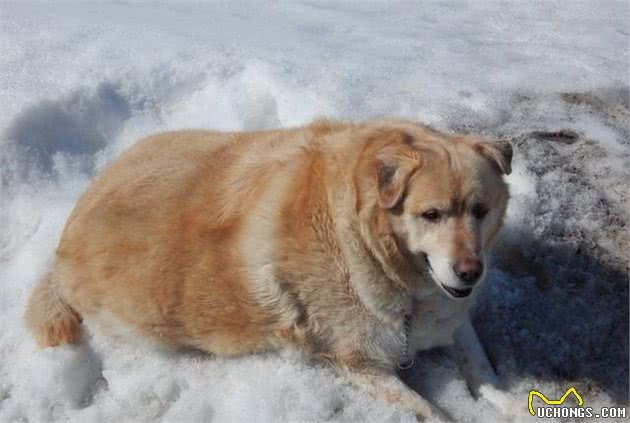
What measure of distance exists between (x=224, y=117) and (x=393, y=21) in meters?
2.63

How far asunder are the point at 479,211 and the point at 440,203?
0.22m

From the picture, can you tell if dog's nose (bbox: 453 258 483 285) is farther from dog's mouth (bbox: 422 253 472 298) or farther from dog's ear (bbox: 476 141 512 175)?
dog's ear (bbox: 476 141 512 175)

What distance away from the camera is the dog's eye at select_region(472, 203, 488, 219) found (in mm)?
3117

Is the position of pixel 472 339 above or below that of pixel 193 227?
below

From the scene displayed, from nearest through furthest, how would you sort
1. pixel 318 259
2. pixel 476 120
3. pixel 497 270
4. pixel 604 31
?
pixel 318 259
pixel 497 270
pixel 476 120
pixel 604 31

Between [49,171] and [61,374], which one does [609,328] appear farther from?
[49,171]

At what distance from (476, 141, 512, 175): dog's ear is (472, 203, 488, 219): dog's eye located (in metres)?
→ 0.24

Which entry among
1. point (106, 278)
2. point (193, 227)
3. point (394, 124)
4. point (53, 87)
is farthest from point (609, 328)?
→ point (53, 87)

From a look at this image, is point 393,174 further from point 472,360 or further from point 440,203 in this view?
point 472,360

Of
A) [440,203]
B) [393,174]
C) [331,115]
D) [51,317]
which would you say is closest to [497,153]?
[440,203]

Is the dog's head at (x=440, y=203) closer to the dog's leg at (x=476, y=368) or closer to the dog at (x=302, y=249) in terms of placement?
the dog at (x=302, y=249)

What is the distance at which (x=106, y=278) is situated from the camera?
11.8 feet

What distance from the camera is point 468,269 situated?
2990mm

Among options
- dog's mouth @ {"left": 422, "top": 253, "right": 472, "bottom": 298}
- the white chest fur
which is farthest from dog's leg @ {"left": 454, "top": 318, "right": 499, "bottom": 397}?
dog's mouth @ {"left": 422, "top": 253, "right": 472, "bottom": 298}
